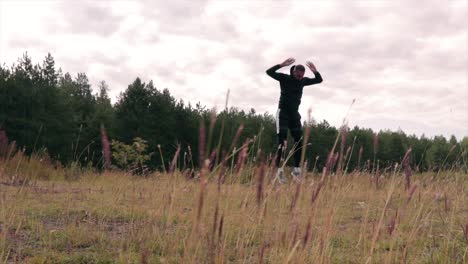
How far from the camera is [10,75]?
109ft

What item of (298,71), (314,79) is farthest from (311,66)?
(314,79)

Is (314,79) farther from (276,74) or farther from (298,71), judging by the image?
(276,74)

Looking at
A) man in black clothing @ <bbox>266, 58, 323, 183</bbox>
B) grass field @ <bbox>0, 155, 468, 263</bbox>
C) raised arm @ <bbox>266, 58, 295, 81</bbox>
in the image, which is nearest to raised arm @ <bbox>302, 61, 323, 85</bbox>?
man in black clothing @ <bbox>266, 58, 323, 183</bbox>

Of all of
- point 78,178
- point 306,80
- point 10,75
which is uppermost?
point 10,75

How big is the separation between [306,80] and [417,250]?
4.73 metres

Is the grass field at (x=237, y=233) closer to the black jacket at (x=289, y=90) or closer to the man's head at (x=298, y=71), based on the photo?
the black jacket at (x=289, y=90)

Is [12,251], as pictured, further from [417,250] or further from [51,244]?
[417,250]

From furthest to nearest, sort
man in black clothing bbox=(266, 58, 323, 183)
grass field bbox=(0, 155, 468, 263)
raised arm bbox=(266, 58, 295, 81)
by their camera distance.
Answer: man in black clothing bbox=(266, 58, 323, 183) < raised arm bbox=(266, 58, 295, 81) < grass field bbox=(0, 155, 468, 263)

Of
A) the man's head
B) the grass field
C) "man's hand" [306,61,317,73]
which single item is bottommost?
the grass field

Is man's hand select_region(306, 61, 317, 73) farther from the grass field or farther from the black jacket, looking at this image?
the grass field

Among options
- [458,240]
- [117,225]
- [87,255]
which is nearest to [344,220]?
[458,240]

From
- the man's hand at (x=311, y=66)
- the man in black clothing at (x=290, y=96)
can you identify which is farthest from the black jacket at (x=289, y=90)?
the man's hand at (x=311, y=66)

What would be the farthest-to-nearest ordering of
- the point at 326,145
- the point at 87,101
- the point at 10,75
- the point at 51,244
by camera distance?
the point at 326,145 → the point at 87,101 → the point at 10,75 → the point at 51,244

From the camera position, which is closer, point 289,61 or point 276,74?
point 289,61
